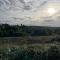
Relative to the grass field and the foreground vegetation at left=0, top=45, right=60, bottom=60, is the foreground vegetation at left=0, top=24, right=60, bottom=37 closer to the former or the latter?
the grass field

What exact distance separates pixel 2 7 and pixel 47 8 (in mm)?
587

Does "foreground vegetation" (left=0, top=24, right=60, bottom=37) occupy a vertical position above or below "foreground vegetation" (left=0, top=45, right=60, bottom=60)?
above

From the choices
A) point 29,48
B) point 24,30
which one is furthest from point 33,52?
point 24,30

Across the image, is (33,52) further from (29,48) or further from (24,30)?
(24,30)

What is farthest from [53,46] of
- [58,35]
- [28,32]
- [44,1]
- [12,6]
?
[12,6]

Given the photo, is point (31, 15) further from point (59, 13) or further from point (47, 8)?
point (59, 13)

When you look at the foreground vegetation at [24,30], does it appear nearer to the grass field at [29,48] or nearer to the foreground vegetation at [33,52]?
the grass field at [29,48]

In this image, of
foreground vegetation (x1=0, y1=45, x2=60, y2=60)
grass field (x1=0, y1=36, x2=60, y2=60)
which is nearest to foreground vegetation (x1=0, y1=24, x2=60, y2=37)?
grass field (x1=0, y1=36, x2=60, y2=60)

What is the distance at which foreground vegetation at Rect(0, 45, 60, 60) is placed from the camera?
1.56 meters

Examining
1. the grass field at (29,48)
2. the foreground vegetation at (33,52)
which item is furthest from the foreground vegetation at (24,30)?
the foreground vegetation at (33,52)

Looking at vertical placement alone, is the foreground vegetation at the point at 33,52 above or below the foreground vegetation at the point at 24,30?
below

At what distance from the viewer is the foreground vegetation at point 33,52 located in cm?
156

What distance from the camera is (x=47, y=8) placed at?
1611mm

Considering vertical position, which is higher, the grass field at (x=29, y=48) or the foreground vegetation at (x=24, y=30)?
the foreground vegetation at (x=24, y=30)
